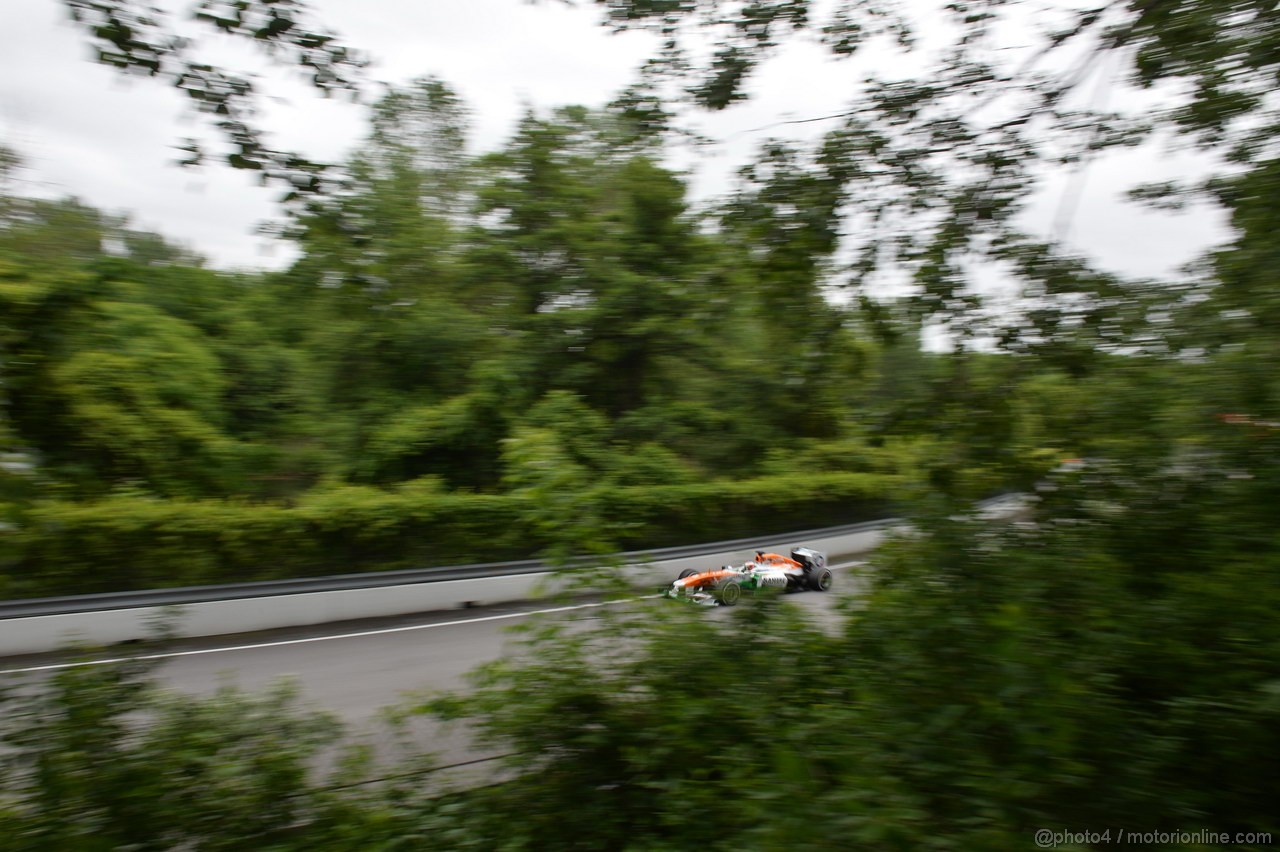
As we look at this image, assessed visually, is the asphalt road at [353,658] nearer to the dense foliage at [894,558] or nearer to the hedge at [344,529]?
the hedge at [344,529]

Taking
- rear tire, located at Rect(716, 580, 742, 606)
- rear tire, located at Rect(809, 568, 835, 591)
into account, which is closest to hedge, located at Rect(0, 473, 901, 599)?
rear tire, located at Rect(809, 568, 835, 591)

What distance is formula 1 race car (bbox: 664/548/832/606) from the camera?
4.51 meters

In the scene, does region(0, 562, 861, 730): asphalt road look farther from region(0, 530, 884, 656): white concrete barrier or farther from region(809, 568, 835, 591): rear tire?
region(809, 568, 835, 591): rear tire

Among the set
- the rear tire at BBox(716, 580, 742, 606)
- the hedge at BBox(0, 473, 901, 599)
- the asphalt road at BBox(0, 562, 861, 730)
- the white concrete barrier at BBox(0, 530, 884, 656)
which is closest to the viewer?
the rear tire at BBox(716, 580, 742, 606)

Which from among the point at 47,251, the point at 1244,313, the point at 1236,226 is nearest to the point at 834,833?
the point at 1244,313

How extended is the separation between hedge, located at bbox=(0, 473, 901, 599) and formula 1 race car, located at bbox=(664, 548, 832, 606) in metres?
0.93

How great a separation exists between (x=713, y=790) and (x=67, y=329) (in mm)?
5680

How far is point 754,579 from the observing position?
217 inches

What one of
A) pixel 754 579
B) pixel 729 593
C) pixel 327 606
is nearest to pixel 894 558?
pixel 729 593

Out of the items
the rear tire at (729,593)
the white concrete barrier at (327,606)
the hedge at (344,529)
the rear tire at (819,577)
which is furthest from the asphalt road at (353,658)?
the rear tire at (819,577)

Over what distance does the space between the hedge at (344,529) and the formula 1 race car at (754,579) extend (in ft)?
3.04

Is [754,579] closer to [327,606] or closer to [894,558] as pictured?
[894,558]

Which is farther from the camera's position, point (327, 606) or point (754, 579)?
point (327, 606)

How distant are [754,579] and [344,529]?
7.83 meters
